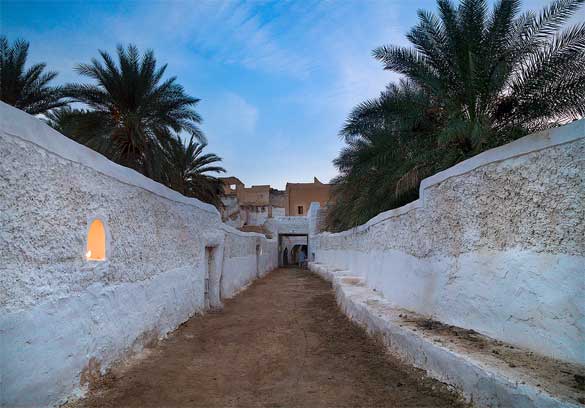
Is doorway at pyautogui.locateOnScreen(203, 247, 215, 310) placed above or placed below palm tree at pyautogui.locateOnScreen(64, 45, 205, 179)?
below

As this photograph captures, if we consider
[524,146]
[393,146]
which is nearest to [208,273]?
[393,146]

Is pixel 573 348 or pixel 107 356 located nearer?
pixel 573 348

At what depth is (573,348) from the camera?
3215mm

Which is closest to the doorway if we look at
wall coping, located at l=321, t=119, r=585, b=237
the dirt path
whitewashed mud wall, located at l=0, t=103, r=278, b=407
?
the dirt path

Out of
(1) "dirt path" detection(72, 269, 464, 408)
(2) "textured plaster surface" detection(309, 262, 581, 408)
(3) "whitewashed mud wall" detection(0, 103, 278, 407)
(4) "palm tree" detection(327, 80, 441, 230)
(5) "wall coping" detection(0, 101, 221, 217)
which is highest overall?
(4) "palm tree" detection(327, 80, 441, 230)

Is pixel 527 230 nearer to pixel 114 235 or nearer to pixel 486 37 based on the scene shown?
pixel 114 235

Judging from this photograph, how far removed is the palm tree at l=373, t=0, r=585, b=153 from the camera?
6961 mm

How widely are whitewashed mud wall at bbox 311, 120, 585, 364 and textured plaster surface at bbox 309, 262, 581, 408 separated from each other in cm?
54

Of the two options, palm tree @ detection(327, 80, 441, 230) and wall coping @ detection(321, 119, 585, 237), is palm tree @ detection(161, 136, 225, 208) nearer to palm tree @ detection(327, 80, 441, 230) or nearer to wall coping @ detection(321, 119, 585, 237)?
palm tree @ detection(327, 80, 441, 230)

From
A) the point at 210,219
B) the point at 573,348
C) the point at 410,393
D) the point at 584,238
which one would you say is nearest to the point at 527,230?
the point at 584,238

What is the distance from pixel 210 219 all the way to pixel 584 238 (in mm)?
7687

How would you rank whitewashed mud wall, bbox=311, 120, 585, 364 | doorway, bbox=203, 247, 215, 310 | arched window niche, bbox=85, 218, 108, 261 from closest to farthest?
1. whitewashed mud wall, bbox=311, 120, 585, 364
2. arched window niche, bbox=85, 218, 108, 261
3. doorway, bbox=203, 247, 215, 310

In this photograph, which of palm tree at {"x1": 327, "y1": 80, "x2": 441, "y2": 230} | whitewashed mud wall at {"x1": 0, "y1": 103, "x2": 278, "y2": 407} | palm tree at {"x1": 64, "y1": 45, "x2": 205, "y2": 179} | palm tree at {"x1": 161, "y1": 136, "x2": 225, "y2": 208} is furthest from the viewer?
palm tree at {"x1": 161, "y1": 136, "x2": 225, "y2": 208}

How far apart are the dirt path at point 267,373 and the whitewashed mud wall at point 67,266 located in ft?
1.50
